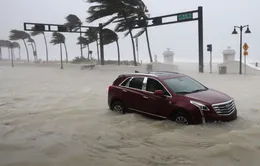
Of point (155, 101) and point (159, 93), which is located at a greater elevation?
point (159, 93)

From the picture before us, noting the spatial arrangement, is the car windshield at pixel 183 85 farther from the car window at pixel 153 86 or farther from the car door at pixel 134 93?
the car door at pixel 134 93

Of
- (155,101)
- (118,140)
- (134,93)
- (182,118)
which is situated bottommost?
(118,140)

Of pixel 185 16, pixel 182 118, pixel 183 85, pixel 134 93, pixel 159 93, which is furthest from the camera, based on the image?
pixel 185 16

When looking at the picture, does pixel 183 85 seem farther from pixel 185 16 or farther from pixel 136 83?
pixel 185 16

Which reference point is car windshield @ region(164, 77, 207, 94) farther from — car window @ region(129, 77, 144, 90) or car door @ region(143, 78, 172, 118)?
car window @ region(129, 77, 144, 90)

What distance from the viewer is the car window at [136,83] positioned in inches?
373

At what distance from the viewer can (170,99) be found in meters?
8.38

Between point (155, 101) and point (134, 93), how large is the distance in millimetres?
916

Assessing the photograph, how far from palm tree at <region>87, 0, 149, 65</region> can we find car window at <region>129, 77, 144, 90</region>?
25271 mm

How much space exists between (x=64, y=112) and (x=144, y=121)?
3.42 meters

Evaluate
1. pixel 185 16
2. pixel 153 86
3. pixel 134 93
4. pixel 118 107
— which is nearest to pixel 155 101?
pixel 153 86

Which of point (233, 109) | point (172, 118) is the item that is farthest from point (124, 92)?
point (233, 109)

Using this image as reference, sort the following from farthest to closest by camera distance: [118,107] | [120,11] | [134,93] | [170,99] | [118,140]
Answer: [120,11]
[118,107]
[134,93]
[170,99]
[118,140]

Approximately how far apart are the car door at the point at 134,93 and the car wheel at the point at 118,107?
0.73ft
